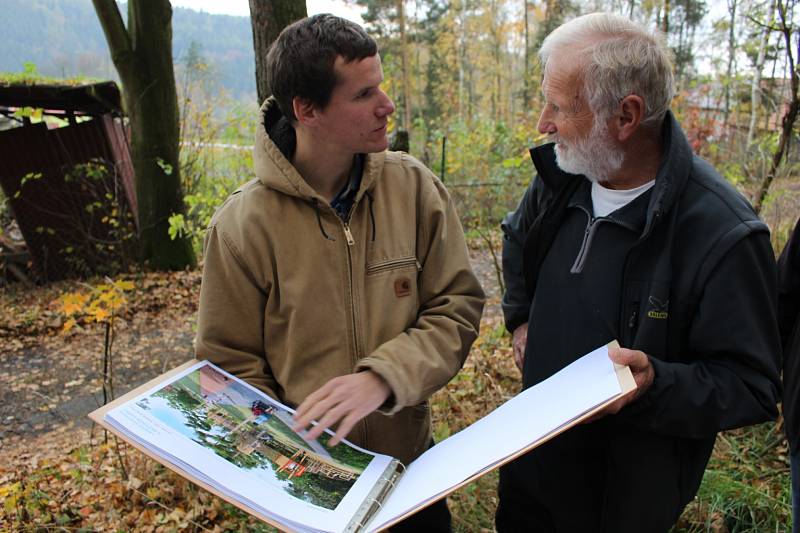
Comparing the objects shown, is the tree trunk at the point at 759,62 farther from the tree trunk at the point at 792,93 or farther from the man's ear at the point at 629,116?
the man's ear at the point at 629,116

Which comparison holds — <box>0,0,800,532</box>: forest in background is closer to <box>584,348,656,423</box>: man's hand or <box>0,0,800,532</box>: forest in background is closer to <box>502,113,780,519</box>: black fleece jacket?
<box>502,113,780,519</box>: black fleece jacket

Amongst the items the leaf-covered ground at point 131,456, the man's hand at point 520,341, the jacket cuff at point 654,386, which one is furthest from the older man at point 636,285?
the leaf-covered ground at point 131,456

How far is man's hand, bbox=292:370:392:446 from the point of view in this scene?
1351 millimetres

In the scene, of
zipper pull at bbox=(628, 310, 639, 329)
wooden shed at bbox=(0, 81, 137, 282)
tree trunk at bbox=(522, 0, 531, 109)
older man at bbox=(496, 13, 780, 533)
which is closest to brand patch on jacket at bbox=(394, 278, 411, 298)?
older man at bbox=(496, 13, 780, 533)

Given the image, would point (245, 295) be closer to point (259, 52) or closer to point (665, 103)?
point (665, 103)

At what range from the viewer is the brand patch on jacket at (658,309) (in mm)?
1504

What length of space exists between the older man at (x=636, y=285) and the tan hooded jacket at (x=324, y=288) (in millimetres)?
365

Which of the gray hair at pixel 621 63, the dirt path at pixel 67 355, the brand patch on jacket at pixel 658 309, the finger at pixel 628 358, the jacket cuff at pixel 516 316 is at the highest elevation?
the gray hair at pixel 621 63

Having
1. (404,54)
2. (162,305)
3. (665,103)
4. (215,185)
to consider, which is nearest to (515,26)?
(404,54)

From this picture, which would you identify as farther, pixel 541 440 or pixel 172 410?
pixel 172 410

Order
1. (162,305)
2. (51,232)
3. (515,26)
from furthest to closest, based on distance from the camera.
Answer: (515,26) < (51,232) < (162,305)

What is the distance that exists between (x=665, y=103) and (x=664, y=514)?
1201 mm

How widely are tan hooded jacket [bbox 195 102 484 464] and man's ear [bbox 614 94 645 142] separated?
60 centimetres

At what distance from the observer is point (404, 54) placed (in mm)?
26281
